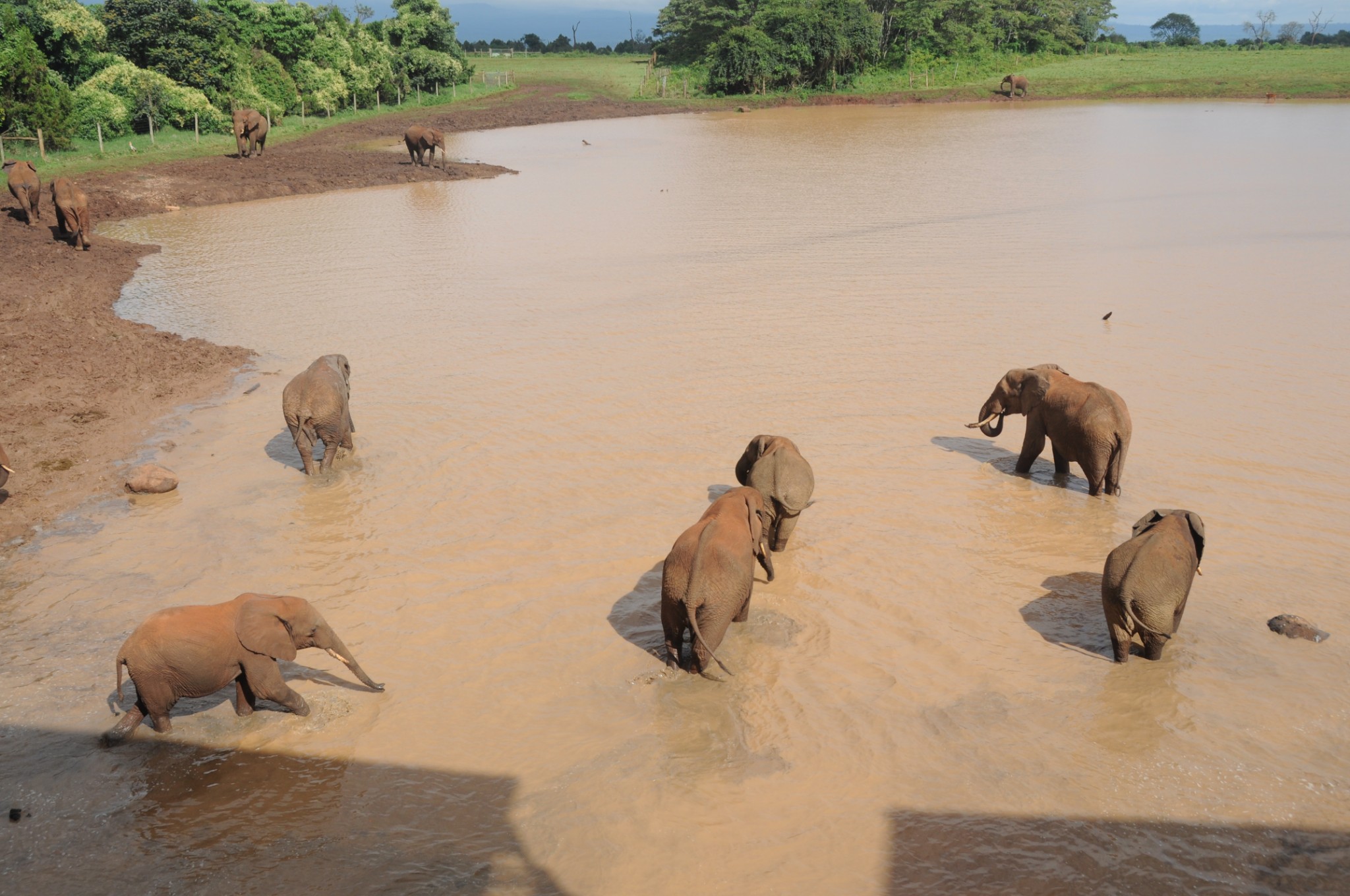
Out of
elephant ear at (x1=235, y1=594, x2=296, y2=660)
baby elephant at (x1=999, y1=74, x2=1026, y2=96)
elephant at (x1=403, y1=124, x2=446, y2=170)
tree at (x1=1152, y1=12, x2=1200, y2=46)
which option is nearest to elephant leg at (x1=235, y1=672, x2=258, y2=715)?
elephant ear at (x1=235, y1=594, x2=296, y2=660)

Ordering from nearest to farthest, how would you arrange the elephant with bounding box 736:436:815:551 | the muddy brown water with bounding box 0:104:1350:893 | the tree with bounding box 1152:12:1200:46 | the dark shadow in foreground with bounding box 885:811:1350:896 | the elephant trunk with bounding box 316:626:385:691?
the dark shadow in foreground with bounding box 885:811:1350:896
the muddy brown water with bounding box 0:104:1350:893
the elephant trunk with bounding box 316:626:385:691
the elephant with bounding box 736:436:815:551
the tree with bounding box 1152:12:1200:46

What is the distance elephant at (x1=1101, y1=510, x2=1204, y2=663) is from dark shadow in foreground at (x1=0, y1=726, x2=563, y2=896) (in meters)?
4.07

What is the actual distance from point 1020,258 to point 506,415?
1159 cm

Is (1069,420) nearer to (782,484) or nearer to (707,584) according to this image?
(782,484)

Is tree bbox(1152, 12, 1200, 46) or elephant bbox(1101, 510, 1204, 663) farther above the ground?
tree bbox(1152, 12, 1200, 46)

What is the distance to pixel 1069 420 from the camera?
352 inches

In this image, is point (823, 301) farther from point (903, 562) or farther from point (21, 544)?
point (21, 544)

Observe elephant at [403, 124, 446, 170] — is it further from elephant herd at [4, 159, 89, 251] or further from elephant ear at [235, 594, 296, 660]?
elephant ear at [235, 594, 296, 660]

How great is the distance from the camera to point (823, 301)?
1567 centimetres

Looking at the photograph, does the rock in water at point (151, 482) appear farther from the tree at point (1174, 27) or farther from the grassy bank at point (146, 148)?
the tree at point (1174, 27)

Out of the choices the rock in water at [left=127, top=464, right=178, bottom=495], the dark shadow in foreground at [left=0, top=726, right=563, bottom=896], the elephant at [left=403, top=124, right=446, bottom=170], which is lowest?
the dark shadow in foreground at [left=0, top=726, right=563, bottom=896]

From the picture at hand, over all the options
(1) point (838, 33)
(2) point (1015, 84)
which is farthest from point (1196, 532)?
(1) point (838, 33)

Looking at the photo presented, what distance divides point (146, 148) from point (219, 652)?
31.1 metres

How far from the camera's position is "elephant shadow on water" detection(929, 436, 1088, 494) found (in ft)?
31.6
